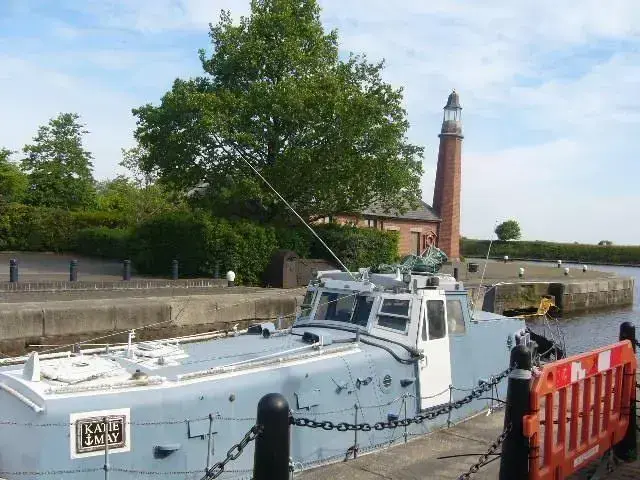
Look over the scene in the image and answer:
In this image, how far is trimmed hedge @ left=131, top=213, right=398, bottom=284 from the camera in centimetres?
2609

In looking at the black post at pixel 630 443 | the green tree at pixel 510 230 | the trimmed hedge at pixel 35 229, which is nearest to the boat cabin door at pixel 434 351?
the black post at pixel 630 443

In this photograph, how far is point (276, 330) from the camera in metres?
10.4

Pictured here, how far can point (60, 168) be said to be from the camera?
49.5 m

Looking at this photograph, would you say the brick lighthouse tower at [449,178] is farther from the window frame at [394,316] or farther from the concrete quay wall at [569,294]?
the window frame at [394,316]

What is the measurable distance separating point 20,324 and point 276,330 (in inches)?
328

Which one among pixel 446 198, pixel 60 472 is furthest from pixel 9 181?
pixel 60 472

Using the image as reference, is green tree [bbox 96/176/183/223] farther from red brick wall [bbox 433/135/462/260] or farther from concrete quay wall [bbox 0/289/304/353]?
red brick wall [bbox 433/135/462/260]

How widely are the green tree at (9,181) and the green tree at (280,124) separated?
16203mm

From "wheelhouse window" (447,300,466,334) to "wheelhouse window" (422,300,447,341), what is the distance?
25 cm

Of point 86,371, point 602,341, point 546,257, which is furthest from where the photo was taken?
point 546,257

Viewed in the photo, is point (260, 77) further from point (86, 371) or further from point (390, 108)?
point (86, 371)

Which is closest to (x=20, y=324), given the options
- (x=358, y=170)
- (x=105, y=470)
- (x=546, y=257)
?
(x=105, y=470)

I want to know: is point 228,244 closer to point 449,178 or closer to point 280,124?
point 280,124

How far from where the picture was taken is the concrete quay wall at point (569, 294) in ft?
110
